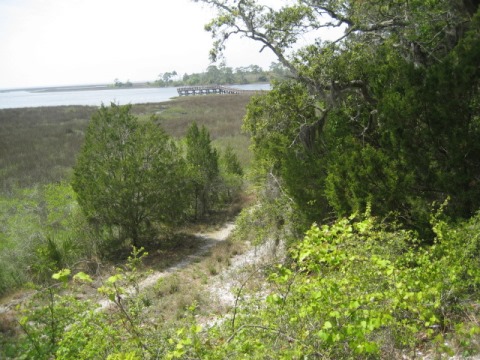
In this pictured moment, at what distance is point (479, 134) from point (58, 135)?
121 ft

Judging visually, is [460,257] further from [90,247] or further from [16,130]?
[16,130]

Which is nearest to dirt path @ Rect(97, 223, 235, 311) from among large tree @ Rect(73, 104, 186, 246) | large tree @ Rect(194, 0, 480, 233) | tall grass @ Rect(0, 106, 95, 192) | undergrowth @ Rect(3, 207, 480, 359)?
large tree @ Rect(73, 104, 186, 246)

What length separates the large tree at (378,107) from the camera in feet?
19.0

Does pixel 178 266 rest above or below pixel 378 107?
below

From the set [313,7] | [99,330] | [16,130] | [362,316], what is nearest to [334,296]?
[362,316]

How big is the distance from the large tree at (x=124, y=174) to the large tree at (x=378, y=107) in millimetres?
4122

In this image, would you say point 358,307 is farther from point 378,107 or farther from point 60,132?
point 60,132

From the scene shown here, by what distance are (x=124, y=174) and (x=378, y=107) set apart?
9792 millimetres

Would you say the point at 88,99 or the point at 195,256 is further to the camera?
the point at 88,99

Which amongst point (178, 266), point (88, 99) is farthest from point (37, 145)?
point (88, 99)

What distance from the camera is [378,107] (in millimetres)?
6918

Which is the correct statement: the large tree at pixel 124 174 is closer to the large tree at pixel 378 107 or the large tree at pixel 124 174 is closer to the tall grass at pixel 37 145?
the large tree at pixel 378 107

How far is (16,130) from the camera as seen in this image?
37.9 meters

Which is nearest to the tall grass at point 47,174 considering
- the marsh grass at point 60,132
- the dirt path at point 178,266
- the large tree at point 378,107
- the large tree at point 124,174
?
the marsh grass at point 60,132
